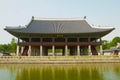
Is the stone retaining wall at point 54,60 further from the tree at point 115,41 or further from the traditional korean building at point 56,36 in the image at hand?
the tree at point 115,41

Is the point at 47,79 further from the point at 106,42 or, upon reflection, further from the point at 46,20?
the point at 106,42

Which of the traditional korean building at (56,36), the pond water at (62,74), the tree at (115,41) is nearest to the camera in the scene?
the pond water at (62,74)

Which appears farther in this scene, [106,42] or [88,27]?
[106,42]

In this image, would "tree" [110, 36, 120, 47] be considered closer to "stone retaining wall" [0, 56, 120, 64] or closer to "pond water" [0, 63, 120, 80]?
"stone retaining wall" [0, 56, 120, 64]

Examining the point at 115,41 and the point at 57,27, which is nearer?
the point at 57,27

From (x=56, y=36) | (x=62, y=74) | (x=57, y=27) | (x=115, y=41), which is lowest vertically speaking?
(x=62, y=74)

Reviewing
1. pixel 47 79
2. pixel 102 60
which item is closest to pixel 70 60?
pixel 102 60

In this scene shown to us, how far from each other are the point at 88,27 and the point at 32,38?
12.8 m

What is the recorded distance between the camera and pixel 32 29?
40281mm

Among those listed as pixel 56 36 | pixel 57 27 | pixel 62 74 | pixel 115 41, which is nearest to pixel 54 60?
pixel 56 36

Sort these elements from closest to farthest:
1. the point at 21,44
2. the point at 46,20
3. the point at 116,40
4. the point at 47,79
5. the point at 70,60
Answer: the point at 47,79
the point at 70,60
the point at 21,44
the point at 46,20
the point at 116,40

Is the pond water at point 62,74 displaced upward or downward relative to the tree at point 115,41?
downward

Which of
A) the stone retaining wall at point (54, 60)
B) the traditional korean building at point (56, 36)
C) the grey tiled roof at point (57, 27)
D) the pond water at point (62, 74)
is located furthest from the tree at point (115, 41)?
the pond water at point (62, 74)

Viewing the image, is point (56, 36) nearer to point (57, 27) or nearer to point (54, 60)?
point (57, 27)
